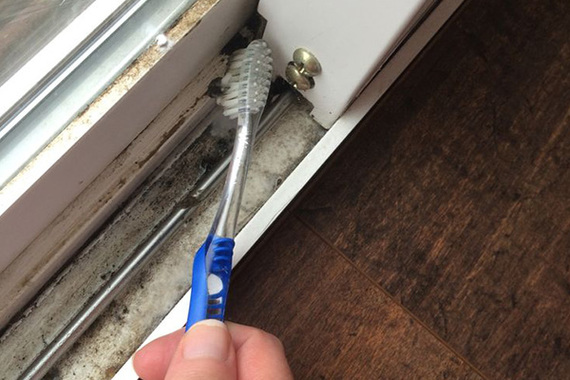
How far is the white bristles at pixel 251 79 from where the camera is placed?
0.51 meters

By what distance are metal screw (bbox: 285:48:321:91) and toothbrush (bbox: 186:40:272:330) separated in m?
0.02

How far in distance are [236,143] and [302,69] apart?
0.07 m

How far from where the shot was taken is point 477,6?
681 mm

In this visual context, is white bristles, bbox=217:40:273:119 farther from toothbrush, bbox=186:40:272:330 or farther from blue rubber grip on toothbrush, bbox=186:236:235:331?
blue rubber grip on toothbrush, bbox=186:236:235:331

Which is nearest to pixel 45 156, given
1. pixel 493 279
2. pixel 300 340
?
pixel 300 340

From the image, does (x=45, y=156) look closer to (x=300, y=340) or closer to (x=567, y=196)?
(x=300, y=340)

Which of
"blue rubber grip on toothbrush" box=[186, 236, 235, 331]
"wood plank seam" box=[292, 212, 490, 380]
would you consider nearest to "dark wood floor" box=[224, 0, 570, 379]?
"wood plank seam" box=[292, 212, 490, 380]

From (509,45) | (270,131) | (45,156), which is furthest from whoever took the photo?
(509,45)

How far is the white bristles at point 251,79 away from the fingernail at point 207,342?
17cm

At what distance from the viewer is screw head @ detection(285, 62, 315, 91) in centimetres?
51

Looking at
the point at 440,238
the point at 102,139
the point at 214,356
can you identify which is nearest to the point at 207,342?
the point at 214,356

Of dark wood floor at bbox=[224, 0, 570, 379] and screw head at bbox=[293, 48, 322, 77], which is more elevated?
screw head at bbox=[293, 48, 322, 77]

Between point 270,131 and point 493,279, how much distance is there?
0.24 metres

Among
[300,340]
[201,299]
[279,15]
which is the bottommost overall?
[300,340]
